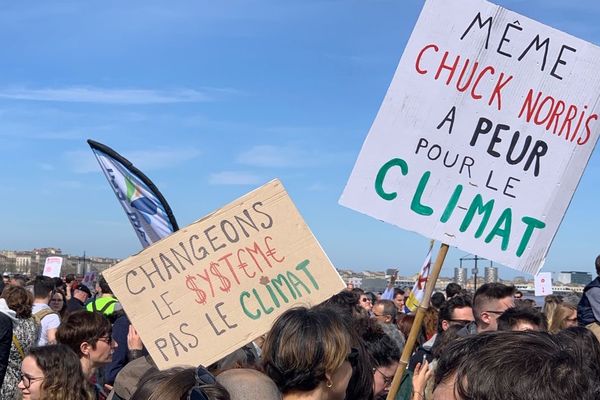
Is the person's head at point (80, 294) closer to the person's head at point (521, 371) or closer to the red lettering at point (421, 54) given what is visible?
the red lettering at point (421, 54)

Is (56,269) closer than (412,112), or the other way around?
(412,112)

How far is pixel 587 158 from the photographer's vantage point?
4066 mm

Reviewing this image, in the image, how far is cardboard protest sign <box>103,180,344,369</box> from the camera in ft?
13.4

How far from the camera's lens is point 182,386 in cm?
276

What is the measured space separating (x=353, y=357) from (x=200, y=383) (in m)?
1.07

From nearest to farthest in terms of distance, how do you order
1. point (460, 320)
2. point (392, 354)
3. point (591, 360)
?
point (591, 360) → point (392, 354) → point (460, 320)

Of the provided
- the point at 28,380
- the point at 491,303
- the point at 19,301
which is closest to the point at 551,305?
the point at 491,303

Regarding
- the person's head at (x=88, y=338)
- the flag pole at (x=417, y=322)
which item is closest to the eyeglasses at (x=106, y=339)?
the person's head at (x=88, y=338)

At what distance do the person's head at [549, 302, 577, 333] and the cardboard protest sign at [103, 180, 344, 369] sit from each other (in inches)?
166

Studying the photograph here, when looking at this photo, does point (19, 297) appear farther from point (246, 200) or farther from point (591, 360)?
point (591, 360)

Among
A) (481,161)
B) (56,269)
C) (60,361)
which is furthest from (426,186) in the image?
(56,269)

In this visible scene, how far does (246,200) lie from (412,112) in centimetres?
97

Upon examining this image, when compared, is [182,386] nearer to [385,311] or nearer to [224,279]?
[224,279]

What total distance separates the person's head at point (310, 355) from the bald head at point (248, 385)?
14cm
